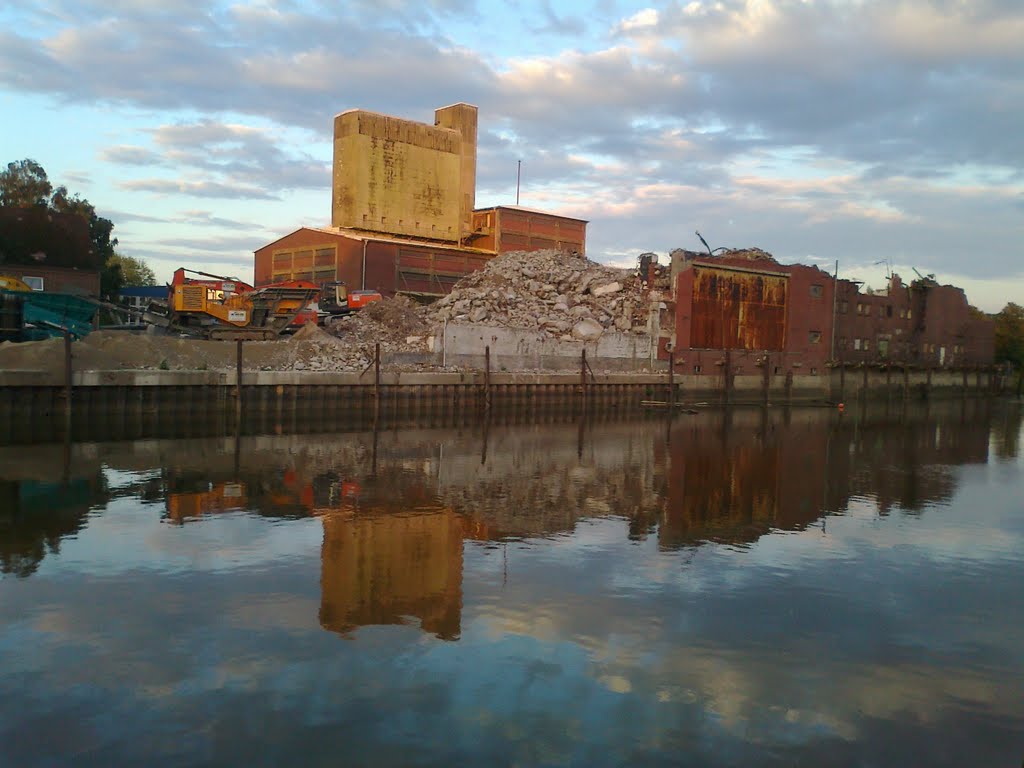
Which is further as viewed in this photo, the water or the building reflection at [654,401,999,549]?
the building reflection at [654,401,999,549]

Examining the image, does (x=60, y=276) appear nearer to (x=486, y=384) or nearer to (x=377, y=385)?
(x=377, y=385)

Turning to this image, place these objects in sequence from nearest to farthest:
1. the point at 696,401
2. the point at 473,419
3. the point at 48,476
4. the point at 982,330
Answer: the point at 48,476 → the point at 473,419 → the point at 696,401 → the point at 982,330

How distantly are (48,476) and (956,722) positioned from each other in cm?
1480

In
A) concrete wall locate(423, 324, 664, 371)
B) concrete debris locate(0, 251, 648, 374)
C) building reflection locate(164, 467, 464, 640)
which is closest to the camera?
building reflection locate(164, 467, 464, 640)

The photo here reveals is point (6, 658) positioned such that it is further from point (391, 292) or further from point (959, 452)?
point (391, 292)

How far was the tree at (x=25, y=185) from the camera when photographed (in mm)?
49500

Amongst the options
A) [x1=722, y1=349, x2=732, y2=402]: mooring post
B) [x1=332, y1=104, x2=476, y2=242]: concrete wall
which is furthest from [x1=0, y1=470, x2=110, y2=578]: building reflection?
[x1=722, y1=349, x2=732, y2=402]: mooring post

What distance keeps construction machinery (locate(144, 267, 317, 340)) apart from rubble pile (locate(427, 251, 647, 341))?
6709 millimetres

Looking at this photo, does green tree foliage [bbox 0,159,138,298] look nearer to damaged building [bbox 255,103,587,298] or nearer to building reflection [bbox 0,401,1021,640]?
damaged building [bbox 255,103,587,298]

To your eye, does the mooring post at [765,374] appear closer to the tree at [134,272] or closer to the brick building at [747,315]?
the brick building at [747,315]

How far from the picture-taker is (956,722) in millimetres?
6117

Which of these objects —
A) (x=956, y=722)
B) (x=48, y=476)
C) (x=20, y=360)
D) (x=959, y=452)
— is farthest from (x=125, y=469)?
(x=959, y=452)

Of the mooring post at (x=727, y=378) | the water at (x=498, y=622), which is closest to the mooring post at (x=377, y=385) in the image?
the water at (x=498, y=622)

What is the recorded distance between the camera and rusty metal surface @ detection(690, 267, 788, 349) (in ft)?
131
